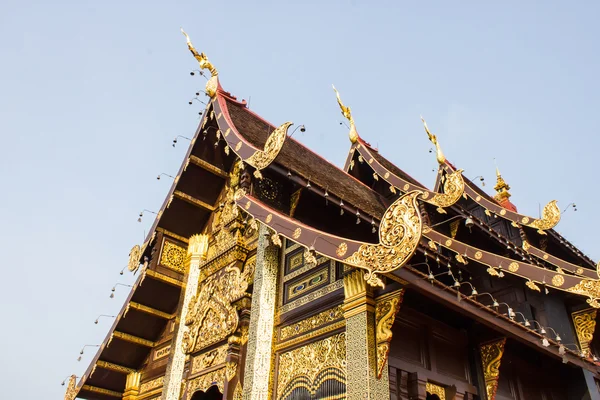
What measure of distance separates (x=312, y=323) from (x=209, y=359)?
2.21m

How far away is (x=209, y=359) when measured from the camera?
7.23m

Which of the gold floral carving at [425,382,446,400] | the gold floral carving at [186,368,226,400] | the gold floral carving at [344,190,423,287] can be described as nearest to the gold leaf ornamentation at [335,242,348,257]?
the gold floral carving at [344,190,423,287]

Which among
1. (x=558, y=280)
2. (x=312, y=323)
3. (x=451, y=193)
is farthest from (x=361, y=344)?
(x=451, y=193)

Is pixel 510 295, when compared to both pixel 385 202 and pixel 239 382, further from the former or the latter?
pixel 239 382

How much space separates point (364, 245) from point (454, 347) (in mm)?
2068

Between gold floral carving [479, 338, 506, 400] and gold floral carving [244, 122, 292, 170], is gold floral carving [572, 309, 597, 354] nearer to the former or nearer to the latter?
gold floral carving [479, 338, 506, 400]

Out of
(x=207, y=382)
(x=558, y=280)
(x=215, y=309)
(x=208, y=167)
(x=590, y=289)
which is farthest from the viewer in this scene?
(x=208, y=167)

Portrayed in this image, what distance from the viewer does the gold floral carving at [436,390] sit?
5195 mm

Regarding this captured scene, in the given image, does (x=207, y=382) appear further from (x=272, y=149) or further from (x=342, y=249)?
(x=342, y=249)

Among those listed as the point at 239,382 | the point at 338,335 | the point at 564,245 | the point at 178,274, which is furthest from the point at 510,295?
the point at 178,274

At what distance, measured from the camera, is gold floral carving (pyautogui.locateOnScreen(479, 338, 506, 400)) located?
→ 5.70 metres

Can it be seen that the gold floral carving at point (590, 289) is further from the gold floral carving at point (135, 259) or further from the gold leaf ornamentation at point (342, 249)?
the gold floral carving at point (135, 259)

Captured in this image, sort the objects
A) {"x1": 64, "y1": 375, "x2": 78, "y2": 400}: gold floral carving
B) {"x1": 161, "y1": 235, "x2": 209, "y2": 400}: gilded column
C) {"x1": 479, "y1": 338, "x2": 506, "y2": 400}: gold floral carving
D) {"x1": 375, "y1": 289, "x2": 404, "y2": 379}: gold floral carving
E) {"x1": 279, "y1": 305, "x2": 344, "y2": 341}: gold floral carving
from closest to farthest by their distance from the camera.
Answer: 1. {"x1": 375, "y1": 289, "x2": 404, "y2": 379}: gold floral carving
2. {"x1": 279, "y1": 305, "x2": 344, "y2": 341}: gold floral carving
3. {"x1": 479, "y1": 338, "x2": 506, "y2": 400}: gold floral carving
4. {"x1": 161, "y1": 235, "x2": 209, "y2": 400}: gilded column
5. {"x1": 64, "y1": 375, "x2": 78, "y2": 400}: gold floral carving

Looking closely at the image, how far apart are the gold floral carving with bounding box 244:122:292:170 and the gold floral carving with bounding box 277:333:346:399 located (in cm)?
214
